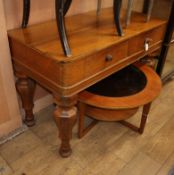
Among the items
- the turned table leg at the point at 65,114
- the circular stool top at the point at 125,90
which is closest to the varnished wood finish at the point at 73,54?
the turned table leg at the point at 65,114

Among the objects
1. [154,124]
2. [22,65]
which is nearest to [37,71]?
[22,65]

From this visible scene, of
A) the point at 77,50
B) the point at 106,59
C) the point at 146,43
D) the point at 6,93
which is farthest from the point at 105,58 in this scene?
the point at 6,93

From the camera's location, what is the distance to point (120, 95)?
4.05ft

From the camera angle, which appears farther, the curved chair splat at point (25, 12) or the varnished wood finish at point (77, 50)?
the curved chair splat at point (25, 12)

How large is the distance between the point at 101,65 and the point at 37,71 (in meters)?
0.33

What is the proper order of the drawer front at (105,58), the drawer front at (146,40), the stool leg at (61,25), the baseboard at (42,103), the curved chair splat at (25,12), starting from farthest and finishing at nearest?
1. the baseboard at (42,103)
2. the drawer front at (146,40)
3. the curved chair splat at (25,12)
4. the drawer front at (105,58)
5. the stool leg at (61,25)

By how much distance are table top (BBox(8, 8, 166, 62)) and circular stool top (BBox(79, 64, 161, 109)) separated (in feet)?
0.98

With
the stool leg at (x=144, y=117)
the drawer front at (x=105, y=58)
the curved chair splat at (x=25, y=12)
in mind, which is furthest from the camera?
the stool leg at (x=144, y=117)

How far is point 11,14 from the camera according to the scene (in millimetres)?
1170

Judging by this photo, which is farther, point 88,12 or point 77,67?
point 88,12

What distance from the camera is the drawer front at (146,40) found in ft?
4.20

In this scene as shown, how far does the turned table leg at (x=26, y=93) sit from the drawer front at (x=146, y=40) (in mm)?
658

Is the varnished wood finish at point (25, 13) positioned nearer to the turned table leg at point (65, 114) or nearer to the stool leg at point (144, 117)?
the turned table leg at point (65, 114)

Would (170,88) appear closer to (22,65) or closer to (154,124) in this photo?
(154,124)
